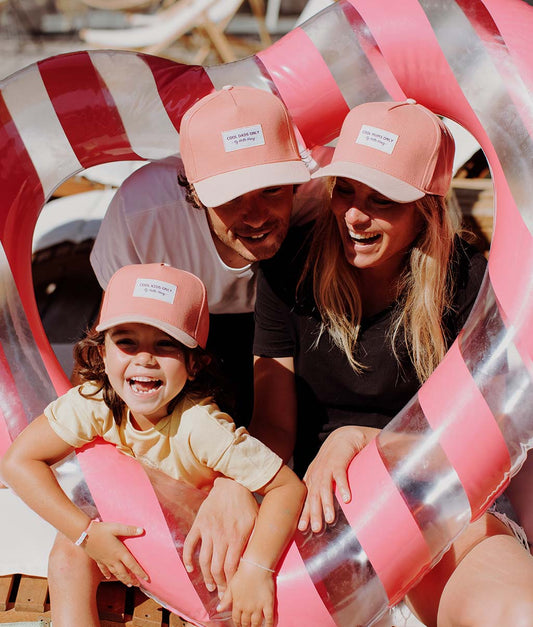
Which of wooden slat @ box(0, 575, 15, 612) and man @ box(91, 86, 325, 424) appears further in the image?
wooden slat @ box(0, 575, 15, 612)

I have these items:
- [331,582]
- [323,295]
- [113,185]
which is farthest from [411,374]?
[113,185]

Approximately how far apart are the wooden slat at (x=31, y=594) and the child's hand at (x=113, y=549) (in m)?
0.37

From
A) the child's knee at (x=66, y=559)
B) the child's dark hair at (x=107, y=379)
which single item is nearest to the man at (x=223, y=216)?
the child's dark hair at (x=107, y=379)

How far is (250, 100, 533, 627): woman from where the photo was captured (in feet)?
5.65

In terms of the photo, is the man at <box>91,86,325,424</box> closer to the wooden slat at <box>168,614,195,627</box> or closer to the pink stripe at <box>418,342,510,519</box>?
the pink stripe at <box>418,342,510,519</box>

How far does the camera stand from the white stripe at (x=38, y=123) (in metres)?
1.93

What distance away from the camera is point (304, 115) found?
1.99 metres

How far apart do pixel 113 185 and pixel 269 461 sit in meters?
2.05

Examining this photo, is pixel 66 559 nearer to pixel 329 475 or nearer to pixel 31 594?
pixel 31 594

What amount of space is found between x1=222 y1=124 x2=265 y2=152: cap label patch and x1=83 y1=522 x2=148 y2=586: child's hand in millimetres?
843

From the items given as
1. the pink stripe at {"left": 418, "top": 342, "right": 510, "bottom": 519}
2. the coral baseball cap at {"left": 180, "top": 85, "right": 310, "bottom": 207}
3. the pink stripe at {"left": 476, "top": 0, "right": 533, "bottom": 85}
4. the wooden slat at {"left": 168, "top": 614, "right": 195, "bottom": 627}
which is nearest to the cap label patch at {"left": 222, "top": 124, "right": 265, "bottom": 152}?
the coral baseball cap at {"left": 180, "top": 85, "right": 310, "bottom": 207}

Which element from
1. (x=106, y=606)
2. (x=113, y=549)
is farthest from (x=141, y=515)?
(x=106, y=606)

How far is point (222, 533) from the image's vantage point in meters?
1.64

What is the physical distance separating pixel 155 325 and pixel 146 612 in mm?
739
